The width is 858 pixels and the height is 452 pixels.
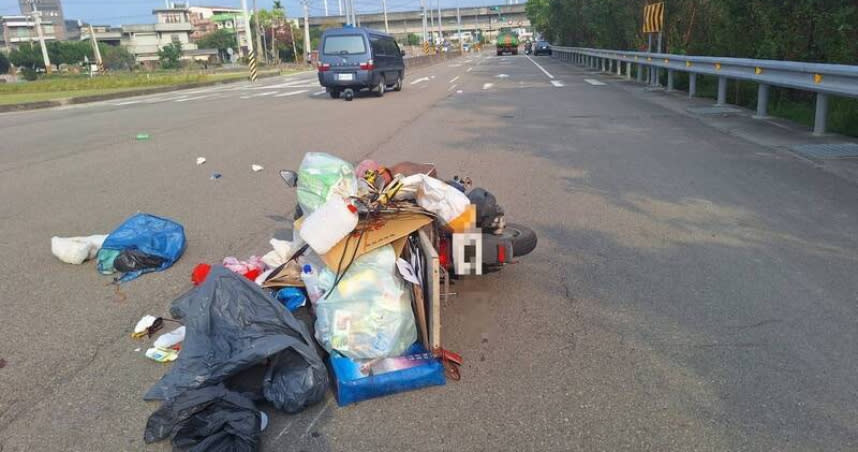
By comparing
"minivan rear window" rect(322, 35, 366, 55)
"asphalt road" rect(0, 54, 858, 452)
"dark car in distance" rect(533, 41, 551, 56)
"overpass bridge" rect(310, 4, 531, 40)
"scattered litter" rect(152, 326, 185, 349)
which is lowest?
"dark car in distance" rect(533, 41, 551, 56)

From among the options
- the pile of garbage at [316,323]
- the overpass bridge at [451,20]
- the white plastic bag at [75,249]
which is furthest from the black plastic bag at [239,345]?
Answer: the overpass bridge at [451,20]

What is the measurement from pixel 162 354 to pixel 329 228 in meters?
1.14

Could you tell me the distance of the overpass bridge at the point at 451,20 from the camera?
5079 inches

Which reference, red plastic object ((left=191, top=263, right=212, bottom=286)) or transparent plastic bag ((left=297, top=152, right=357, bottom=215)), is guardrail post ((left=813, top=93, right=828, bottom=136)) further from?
red plastic object ((left=191, top=263, right=212, bottom=286))

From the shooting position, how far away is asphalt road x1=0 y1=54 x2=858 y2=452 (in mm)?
3162

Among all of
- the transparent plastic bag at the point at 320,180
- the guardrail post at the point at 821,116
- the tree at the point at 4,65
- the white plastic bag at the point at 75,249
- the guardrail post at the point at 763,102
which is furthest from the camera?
the tree at the point at 4,65

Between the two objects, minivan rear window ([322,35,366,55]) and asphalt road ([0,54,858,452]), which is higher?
minivan rear window ([322,35,366,55])

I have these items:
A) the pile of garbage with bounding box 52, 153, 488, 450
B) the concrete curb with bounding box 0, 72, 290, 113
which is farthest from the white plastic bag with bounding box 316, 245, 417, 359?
the concrete curb with bounding box 0, 72, 290, 113

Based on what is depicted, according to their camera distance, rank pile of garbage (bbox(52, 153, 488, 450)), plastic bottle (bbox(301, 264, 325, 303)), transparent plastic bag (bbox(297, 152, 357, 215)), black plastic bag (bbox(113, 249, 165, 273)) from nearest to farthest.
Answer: pile of garbage (bbox(52, 153, 488, 450)), plastic bottle (bbox(301, 264, 325, 303)), transparent plastic bag (bbox(297, 152, 357, 215)), black plastic bag (bbox(113, 249, 165, 273))

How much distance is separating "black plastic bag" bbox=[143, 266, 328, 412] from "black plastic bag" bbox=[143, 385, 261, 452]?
185mm

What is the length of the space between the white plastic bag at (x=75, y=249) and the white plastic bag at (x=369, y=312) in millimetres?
2822

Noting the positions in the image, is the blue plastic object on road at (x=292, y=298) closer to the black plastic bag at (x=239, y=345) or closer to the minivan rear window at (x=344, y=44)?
the black plastic bag at (x=239, y=345)

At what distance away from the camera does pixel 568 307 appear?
4434 mm

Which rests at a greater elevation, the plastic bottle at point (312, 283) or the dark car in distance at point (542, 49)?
the plastic bottle at point (312, 283)
